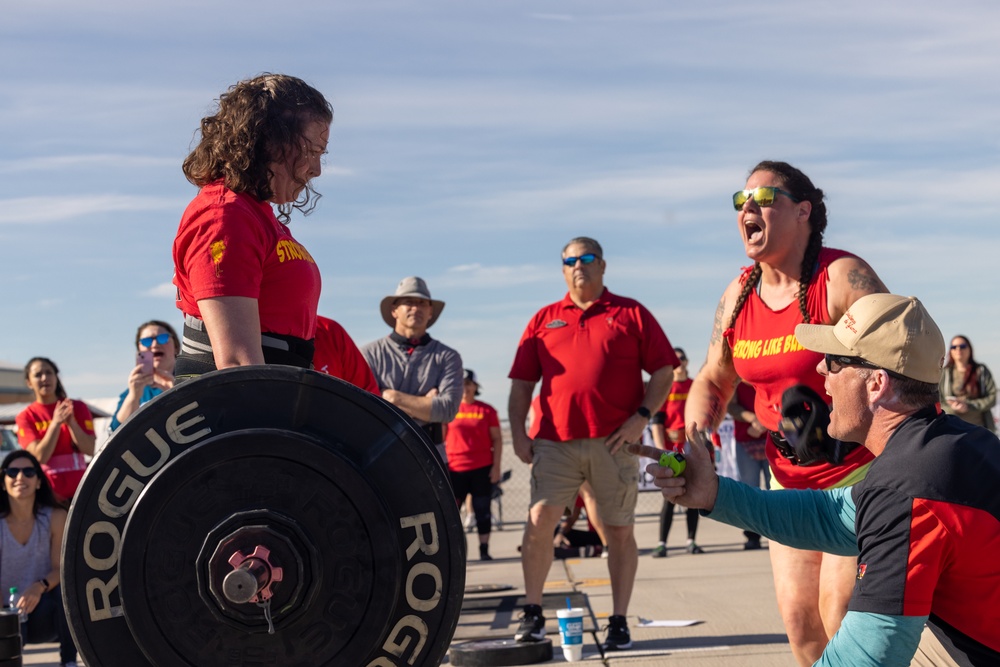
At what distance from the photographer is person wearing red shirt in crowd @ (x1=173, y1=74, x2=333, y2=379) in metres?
2.97

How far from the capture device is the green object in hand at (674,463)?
A: 3295mm

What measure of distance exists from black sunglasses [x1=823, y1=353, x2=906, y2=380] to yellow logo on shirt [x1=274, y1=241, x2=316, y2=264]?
144cm

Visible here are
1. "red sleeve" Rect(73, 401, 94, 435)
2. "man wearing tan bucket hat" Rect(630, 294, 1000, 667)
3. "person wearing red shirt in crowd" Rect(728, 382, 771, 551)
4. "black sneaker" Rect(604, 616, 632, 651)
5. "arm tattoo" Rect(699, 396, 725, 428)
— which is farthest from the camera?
"person wearing red shirt in crowd" Rect(728, 382, 771, 551)

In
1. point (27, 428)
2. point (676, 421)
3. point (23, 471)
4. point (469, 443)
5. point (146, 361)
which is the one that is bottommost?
point (469, 443)

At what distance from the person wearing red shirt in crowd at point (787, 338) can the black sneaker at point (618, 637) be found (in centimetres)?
195

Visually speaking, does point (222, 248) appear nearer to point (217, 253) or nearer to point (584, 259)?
point (217, 253)

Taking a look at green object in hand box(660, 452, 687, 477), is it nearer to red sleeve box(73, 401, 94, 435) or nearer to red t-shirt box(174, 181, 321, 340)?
red t-shirt box(174, 181, 321, 340)

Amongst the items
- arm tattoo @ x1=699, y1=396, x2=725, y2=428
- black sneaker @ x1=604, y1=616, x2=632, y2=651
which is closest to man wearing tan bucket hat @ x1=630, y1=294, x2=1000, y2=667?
arm tattoo @ x1=699, y1=396, x2=725, y2=428

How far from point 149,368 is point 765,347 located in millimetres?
3879

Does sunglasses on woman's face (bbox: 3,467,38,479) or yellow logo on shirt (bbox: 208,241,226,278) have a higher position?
yellow logo on shirt (bbox: 208,241,226,278)

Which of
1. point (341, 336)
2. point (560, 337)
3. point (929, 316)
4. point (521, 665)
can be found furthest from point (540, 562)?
point (929, 316)

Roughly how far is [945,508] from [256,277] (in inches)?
67.9

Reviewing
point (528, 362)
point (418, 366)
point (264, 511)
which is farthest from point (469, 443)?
point (264, 511)

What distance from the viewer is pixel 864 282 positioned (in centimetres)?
437
